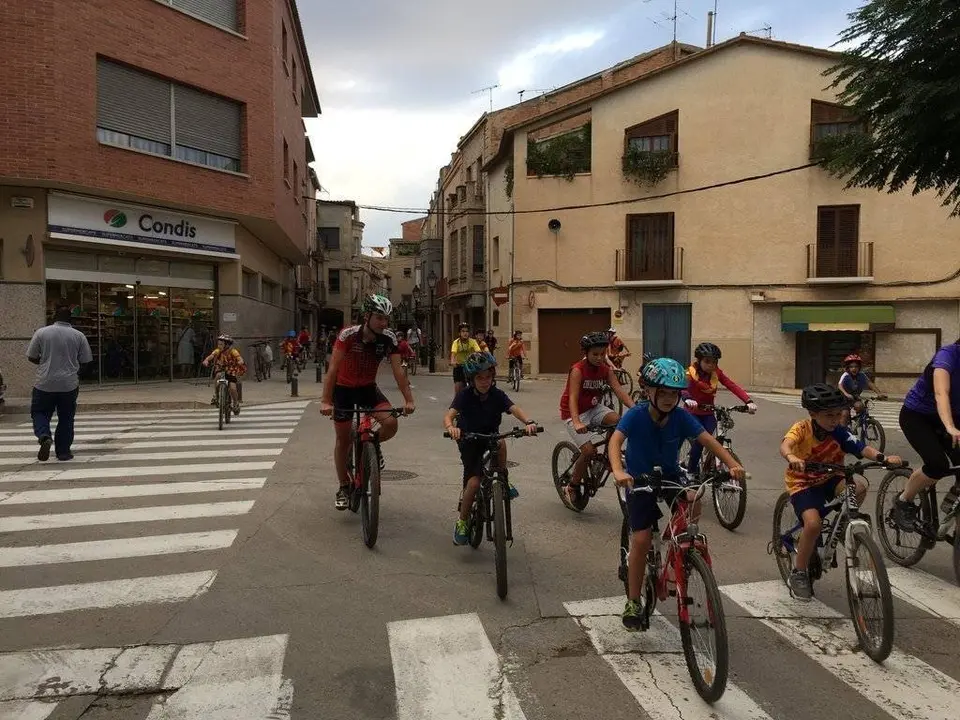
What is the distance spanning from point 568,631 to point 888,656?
164 centimetres

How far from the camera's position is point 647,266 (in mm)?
26047

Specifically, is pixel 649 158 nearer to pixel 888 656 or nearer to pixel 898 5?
pixel 898 5

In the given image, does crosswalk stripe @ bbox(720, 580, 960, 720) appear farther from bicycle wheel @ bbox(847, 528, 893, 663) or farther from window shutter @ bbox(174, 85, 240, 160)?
window shutter @ bbox(174, 85, 240, 160)

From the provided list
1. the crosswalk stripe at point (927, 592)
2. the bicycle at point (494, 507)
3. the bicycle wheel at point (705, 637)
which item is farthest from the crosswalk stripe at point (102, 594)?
the crosswalk stripe at point (927, 592)

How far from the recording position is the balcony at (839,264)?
2412 cm

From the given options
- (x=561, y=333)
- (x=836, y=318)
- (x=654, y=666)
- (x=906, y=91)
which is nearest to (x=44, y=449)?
(x=654, y=666)

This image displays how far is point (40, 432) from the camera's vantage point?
29.4 ft

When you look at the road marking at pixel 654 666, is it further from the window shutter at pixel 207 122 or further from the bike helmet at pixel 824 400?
the window shutter at pixel 207 122

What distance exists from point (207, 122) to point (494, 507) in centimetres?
1744

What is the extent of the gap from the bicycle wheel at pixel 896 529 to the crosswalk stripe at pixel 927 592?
0.13 metres

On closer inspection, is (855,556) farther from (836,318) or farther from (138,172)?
(836,318)

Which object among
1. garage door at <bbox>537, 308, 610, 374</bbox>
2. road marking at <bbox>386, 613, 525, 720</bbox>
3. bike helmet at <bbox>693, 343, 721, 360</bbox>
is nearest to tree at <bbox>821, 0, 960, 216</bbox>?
bike helmet at <bbox>693, 343, 721, 360</bbox>

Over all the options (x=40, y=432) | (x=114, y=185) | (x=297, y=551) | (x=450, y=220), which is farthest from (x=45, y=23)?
(x=450, y=220)

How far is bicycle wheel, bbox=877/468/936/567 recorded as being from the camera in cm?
531
